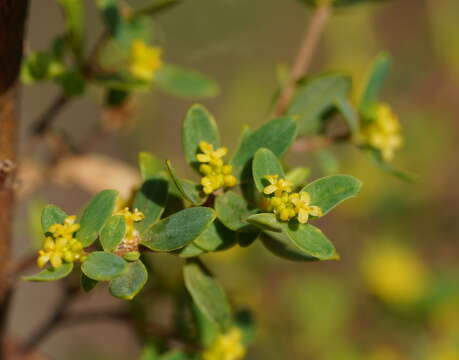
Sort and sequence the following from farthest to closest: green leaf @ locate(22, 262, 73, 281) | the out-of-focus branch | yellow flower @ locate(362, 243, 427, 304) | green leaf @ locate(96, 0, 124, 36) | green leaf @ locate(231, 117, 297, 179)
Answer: yellow flower @ locate(362, 243, 427, 304) → the out-of-focus branch → green leaf @ locate(96, 0, 124, 36) → green leaf @ locate(231, 117, 297, 179) → green leaf @ locate(22, 262, 73, 281)

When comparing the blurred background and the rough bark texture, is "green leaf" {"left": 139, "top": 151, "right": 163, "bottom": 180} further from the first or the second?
the blurred background

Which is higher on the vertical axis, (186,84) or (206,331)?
(186,84)

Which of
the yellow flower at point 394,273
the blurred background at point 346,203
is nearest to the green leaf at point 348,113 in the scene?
the blurred background at point 346,203

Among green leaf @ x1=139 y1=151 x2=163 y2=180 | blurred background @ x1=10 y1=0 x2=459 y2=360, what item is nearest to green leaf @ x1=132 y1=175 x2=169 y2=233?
green leaf @ x1=139 y1=151 x2=163 y2=180

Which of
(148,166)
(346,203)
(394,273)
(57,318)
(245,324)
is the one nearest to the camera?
(148,166)

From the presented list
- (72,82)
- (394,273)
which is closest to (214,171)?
(72,82)

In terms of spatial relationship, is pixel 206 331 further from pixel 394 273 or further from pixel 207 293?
pixel 394 273

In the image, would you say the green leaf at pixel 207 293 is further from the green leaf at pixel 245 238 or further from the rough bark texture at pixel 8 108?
the rough bark texture at pixel 8 108
